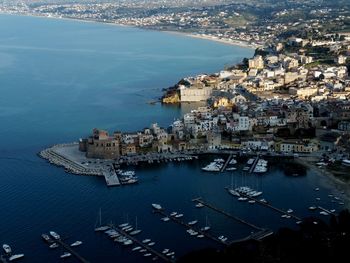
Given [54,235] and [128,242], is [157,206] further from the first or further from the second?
[54,235]

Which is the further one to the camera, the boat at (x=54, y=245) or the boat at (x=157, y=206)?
the boat at (x=157, y=206)

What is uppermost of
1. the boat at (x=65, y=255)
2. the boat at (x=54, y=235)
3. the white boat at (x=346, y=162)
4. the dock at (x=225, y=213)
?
the white boat at (x=346, y=162)

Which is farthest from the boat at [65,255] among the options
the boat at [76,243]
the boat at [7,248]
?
the boat at [7,248]

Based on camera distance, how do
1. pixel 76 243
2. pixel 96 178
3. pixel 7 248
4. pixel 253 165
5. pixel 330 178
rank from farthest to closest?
pixel 253 165
pixel 96 178
pixel 330 178
pixel 76 243
pixel 7 248

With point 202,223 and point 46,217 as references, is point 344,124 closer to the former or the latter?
point 202,223

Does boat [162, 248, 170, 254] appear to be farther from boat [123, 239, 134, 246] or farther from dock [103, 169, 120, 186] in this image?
dock [103, 169, 120, 186]

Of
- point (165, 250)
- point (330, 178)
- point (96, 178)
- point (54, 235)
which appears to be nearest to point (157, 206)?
point (165, 250)

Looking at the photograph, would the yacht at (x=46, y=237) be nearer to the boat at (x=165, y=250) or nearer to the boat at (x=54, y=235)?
the boat at (x=54, y=235)
